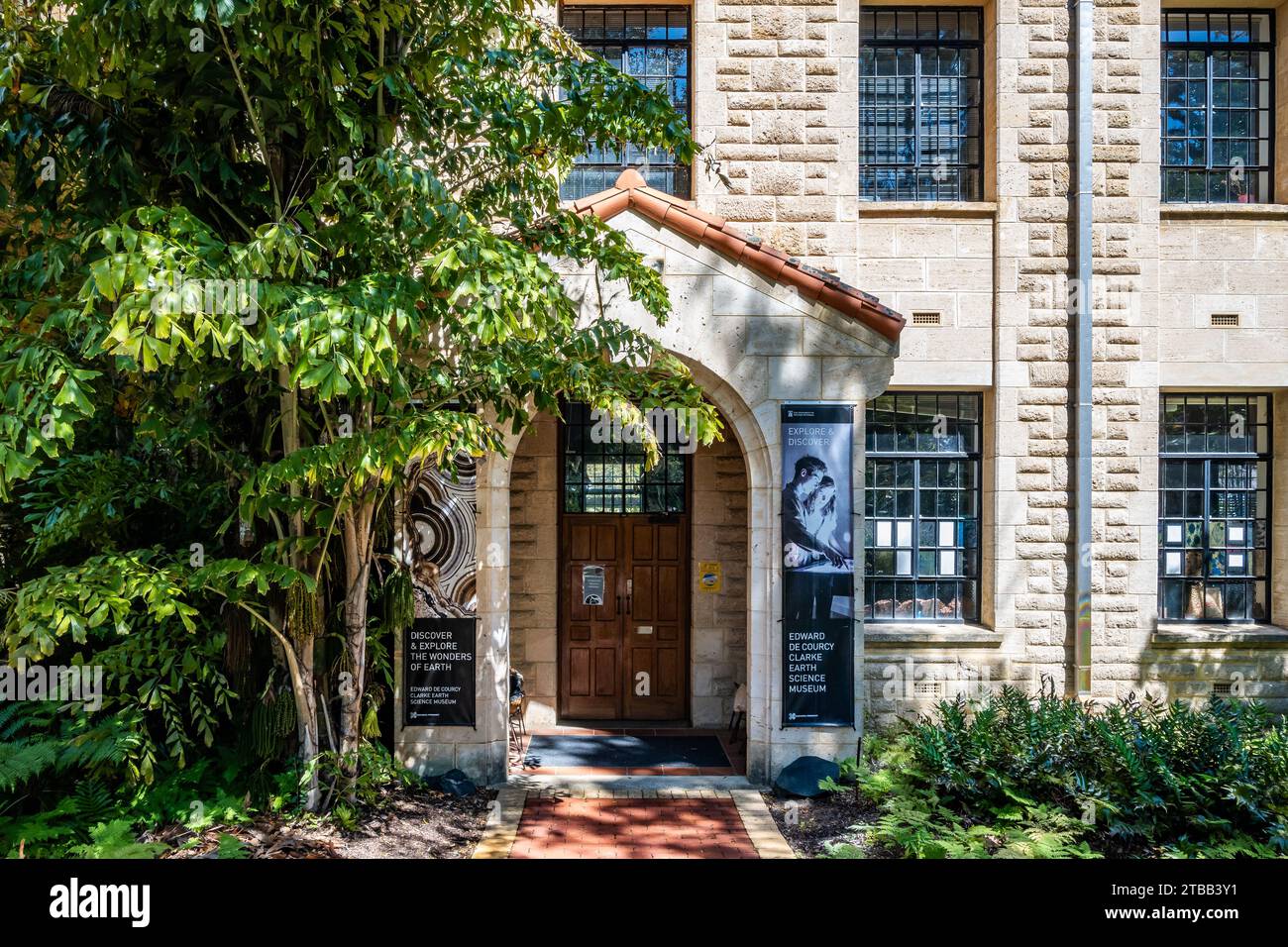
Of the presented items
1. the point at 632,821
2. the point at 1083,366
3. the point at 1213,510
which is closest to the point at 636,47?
the point at 1083,366

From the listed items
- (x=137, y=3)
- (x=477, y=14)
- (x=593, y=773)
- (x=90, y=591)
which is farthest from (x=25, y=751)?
(x=477, y=14)

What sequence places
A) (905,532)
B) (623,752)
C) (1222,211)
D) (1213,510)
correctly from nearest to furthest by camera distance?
(623,752) < (1222,211) < (905,532) < (1213,510)

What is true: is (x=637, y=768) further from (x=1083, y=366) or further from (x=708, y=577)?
(x=1083, y=366)

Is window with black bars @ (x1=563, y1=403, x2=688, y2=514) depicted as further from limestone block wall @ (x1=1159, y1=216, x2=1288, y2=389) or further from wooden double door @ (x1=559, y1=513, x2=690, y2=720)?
limestone block wall @ (x1=1159, y1=216, x2=1288, y2=389)

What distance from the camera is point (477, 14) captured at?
5.71 meters

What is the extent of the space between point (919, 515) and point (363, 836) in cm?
680

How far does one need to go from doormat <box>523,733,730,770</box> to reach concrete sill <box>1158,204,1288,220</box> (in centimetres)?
817

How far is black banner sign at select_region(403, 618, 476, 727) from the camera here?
24.2 ft

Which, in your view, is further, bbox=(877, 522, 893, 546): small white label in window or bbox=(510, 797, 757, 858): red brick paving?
bbox=(877, 522, 893, 546): small white label in window

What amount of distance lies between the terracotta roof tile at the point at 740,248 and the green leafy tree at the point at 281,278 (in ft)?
2.34

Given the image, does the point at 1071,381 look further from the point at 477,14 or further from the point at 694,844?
the point at 477,14

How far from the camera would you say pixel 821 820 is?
265 inches

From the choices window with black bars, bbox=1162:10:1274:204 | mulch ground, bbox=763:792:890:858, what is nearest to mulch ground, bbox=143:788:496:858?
mulch ground, bbox=763:792:890:858

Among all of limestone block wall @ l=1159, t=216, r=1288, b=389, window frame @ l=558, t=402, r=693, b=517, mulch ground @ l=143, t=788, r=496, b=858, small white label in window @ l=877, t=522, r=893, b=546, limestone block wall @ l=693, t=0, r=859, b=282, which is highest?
limestone block wall @ l=693, t=0, r=859, b=282
